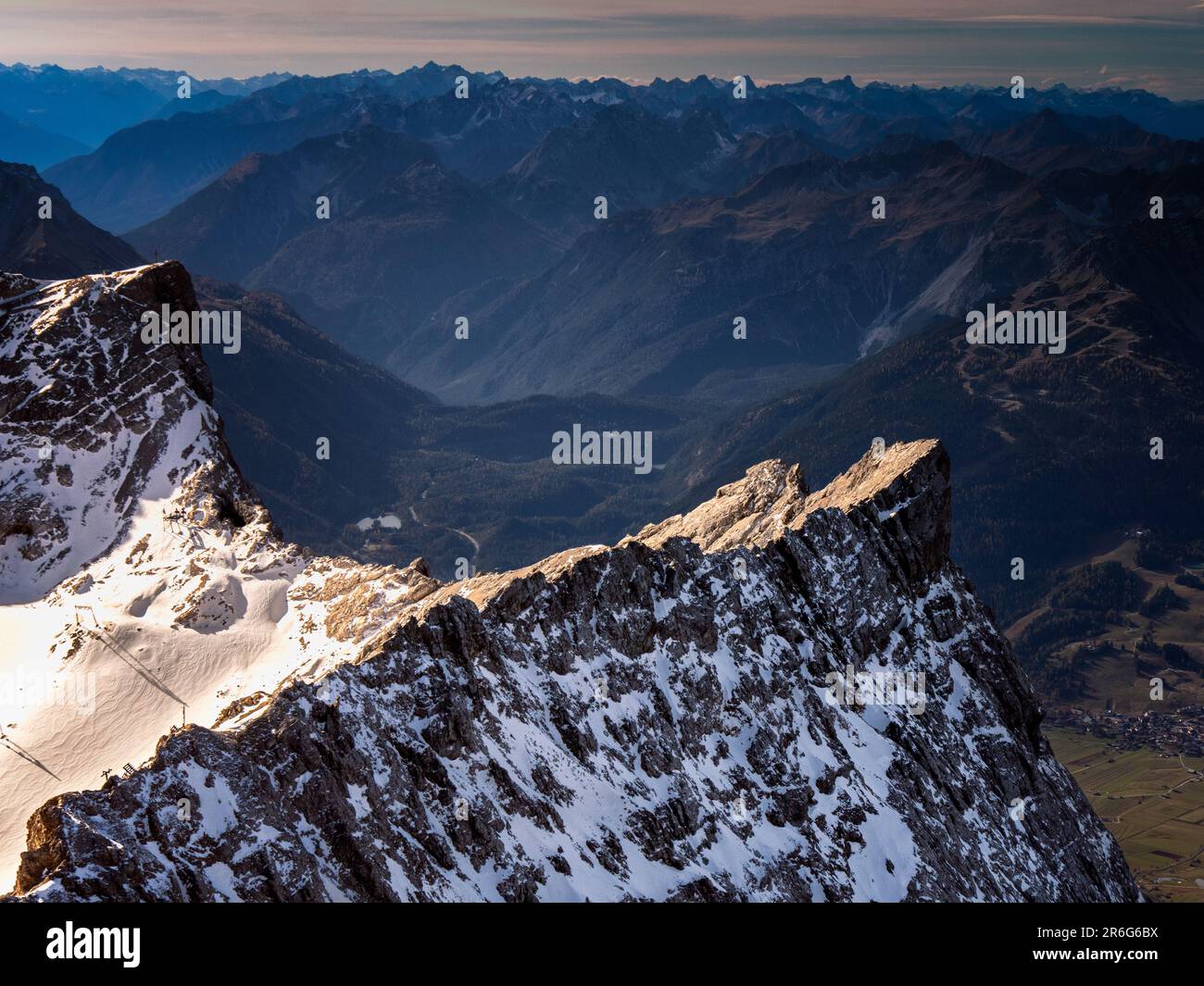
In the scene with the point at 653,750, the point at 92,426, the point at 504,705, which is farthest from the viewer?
the point at 92,426

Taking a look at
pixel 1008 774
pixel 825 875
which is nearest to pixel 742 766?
pixel 825 875

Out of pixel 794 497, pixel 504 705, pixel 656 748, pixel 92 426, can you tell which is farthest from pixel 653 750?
pixel 92 426

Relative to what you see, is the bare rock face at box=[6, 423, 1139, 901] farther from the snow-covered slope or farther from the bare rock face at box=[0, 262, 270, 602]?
the bare rock face at box=[0, 262, 270, 602]

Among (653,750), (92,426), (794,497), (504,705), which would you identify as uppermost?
(92,426)

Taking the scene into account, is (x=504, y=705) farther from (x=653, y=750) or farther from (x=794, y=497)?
(x=794, y=497)

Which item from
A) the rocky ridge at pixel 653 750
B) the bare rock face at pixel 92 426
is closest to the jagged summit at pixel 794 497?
the rocky ridge at pixel 653 750
